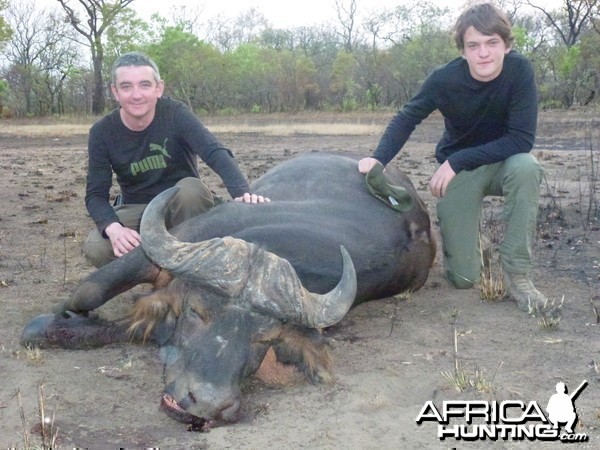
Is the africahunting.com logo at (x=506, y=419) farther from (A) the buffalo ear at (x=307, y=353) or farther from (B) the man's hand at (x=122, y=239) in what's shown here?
(B) the man's hand at (x=122, y=239)

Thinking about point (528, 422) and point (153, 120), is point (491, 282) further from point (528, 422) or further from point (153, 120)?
point (153, 120)

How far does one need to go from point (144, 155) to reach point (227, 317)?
192cm

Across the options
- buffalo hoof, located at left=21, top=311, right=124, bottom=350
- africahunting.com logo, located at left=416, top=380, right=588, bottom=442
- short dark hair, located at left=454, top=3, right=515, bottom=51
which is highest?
short dark hair, located at left=454, top=3, right=515, bottom=51

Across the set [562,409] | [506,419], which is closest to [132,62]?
[506,419]

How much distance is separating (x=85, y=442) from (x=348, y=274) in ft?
4.27

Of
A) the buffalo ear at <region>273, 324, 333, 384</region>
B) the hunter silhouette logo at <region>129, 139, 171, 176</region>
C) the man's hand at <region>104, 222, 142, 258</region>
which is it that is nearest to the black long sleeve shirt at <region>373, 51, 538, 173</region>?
the hunter silhouette logo at <region>129, 139, 171, 176</region>

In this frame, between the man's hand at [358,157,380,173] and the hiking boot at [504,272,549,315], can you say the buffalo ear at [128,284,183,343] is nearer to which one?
the man's hand at [358,157,380,173]

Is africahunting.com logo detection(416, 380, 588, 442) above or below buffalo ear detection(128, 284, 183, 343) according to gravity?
below

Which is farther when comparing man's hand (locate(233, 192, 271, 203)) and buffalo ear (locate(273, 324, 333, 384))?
man's hand (locate(233, 192, 271, 203))

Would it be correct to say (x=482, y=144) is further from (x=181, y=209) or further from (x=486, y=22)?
(x=181, y=209)

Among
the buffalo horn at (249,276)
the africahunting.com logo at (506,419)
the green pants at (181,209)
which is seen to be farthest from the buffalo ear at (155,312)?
the africahunting.com logo at (506,419)

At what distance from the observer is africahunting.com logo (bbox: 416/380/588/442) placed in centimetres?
303

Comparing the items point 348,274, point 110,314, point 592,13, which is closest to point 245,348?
point 348,274

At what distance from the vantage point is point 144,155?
4898 millimetres
